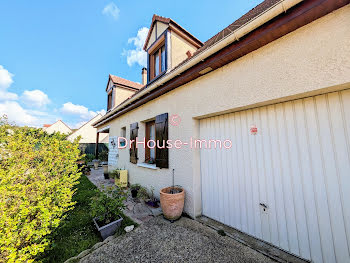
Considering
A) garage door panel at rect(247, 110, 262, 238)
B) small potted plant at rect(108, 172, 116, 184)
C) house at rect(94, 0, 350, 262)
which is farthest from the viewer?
small potted plant at rect(108, 172, 116, 184)

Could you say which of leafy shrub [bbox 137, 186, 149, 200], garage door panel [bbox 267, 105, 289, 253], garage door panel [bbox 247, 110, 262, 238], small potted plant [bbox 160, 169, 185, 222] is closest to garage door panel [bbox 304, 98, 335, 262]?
garage door panel [bbox 267, 105, 289, 253]

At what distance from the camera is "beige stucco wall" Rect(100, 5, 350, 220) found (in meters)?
1.62

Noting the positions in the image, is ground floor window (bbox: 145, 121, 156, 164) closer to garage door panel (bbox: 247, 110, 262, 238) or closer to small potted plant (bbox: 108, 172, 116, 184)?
small potted plant (bbox: 108, 172, 116, 184)

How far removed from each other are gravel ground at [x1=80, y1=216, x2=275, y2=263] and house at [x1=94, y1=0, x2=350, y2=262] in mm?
469

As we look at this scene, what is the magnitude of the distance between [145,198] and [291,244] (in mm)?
3384

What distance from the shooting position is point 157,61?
215 inches

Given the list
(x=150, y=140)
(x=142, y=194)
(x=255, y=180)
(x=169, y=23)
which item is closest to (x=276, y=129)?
(x=255, y=180)

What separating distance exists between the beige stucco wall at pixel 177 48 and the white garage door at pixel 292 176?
2988 mm

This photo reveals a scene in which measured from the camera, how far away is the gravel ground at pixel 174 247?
2.02 m

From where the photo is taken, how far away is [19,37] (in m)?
7.10

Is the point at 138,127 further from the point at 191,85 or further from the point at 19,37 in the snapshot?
the point at 19,37

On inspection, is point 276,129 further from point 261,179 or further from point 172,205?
point 172,205

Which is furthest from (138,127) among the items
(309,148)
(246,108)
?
(309,148)

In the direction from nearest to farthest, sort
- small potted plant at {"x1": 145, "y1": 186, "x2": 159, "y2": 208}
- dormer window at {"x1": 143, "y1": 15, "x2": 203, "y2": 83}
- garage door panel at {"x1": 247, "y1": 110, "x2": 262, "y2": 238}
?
garage door panel at {"x1": 247, "y1": 110, "x2": 262, "y2": 238}, small potted plant at {"x1": 145, "y1": 186, "x2": 159, "y2": 208}, dormer window at {"x1": 143, "y1": 15, "x2": 203, "y2": 83}
